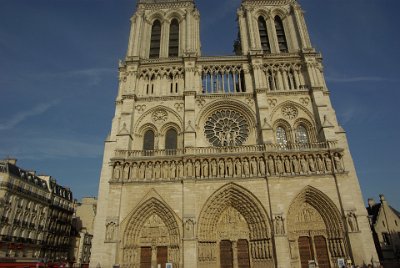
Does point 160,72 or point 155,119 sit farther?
point 160,72

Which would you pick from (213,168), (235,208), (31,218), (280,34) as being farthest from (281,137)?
(31,218)

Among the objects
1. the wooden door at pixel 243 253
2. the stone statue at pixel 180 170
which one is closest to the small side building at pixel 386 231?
the wooden door at pixel 243 253

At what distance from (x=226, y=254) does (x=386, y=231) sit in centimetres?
1612

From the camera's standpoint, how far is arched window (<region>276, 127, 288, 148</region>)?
69.8ft

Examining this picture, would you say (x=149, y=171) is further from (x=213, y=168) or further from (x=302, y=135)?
(x=302, y=135)

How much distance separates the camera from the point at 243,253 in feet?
59.4

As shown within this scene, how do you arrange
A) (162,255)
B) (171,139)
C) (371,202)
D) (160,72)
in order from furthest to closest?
(371,202) < (160,72) < (171,139) < (162,255)

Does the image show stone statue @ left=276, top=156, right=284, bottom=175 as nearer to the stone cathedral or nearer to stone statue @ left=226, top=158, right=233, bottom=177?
the stone cathedral

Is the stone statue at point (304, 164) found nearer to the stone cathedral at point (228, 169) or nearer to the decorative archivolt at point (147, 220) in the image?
the stone cathedral at point (228, 169)

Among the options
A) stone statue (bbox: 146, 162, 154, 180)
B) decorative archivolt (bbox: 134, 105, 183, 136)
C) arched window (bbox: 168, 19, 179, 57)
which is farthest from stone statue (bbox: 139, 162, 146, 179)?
arched window (bbox: 168, 19, 179, 57)

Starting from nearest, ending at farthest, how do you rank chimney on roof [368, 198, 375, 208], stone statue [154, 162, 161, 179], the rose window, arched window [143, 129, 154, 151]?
stone statue [154, 162, 161, 179]
arched window [143, 129, 154, 151]
the rose window
chimney on roof [368, 198, 375, 208]

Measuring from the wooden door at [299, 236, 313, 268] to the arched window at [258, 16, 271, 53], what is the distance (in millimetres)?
15665

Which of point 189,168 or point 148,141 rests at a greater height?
point 148,141

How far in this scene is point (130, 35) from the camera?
2542cm
